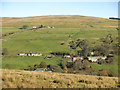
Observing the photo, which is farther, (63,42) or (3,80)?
(63,42)

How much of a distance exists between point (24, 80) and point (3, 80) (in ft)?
4.32

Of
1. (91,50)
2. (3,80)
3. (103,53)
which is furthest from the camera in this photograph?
(91,50)

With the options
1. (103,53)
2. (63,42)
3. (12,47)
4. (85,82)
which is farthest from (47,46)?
(85,82)

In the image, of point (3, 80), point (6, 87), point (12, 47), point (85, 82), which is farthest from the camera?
point (12, 47)

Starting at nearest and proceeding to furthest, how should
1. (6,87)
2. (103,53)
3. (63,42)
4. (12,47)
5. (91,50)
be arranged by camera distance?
1. (6,87)
2. (103,53)
3. (91,50)
4. (12,47)
5. (63,42)

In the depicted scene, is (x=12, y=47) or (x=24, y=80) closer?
(x=24, y=80)

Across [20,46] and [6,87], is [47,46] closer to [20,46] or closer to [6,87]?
[20,46]

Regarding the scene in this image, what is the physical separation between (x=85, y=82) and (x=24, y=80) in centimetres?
436

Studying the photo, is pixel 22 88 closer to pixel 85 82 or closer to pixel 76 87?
pixel 76 87

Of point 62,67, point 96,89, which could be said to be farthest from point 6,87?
point 62,67

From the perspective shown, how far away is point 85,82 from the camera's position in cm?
1134

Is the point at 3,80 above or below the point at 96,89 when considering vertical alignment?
above

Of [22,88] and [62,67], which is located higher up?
[22,88]

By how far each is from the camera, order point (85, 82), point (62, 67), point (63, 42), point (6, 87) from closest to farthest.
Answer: point (6, 87), point (85, 82), point (62, 67), point (63, 42)
